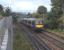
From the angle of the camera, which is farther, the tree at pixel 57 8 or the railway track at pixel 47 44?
the tree at pixel 57 8

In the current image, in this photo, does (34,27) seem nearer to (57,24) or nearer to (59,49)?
(57,24)

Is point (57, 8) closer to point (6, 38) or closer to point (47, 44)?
point (47, 44)

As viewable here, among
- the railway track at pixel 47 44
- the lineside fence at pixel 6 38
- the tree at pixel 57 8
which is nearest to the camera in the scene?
the lineside fence at pixel 6 38

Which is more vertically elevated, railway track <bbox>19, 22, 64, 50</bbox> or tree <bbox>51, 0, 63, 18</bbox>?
tree <bbox>51, 0, 63, 18</bbox>

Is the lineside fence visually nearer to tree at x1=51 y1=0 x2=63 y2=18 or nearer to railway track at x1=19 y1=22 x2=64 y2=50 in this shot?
railway track at x1=19 y1=22 x2=64 y2=50

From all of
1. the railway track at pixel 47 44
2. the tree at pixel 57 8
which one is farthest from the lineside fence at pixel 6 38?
the tree at pixel 57 8

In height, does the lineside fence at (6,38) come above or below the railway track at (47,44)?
above

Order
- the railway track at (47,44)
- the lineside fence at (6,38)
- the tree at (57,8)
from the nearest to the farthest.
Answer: the lineside fence at (6,38) < the railway track at (47,44) < the tree at (57,8)

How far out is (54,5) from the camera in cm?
6806

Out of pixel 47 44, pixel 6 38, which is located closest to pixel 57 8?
pixel 47 44

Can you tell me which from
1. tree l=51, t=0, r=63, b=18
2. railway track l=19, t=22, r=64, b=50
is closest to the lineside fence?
railway track l=19, t=22, r=64, b=50

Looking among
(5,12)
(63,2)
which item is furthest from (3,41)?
(63,2)

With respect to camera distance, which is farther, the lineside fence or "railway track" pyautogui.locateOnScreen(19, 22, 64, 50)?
"railway track" pyautogui.locateOnScreen(19, 22, 64, 50)

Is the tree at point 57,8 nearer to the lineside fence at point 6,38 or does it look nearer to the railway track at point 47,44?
the railway track at point 47,44
